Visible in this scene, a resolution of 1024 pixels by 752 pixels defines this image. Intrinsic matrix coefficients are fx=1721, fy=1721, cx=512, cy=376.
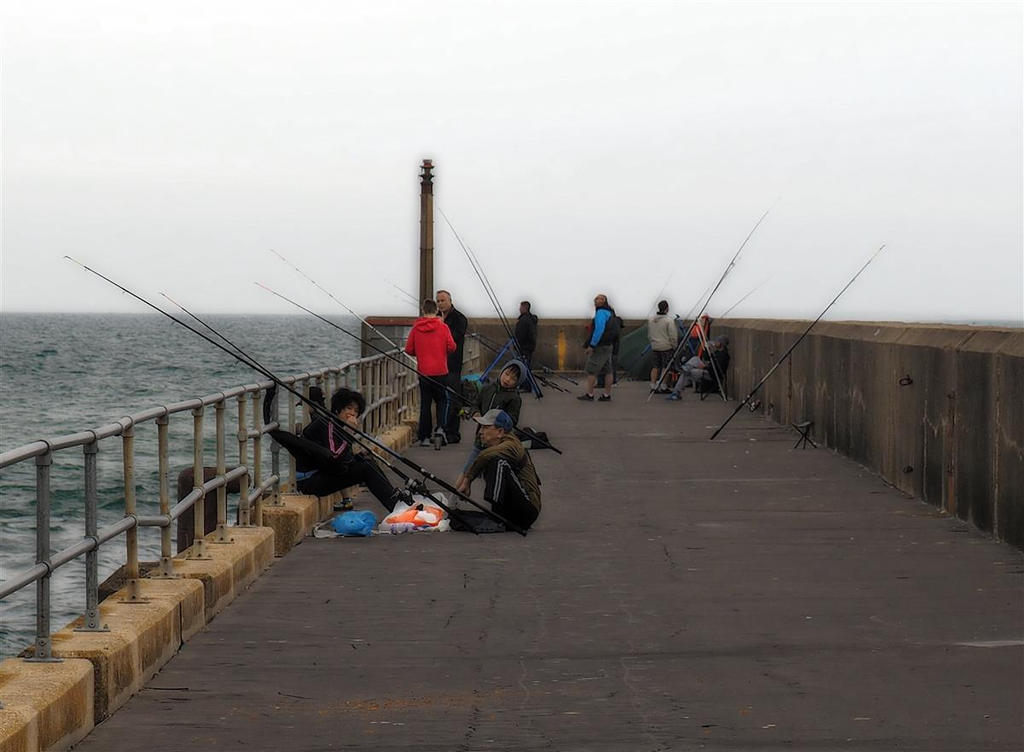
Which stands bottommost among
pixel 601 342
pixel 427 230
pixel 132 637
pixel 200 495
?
pixel 132 637

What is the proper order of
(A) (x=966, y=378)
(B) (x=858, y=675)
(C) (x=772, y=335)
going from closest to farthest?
(B) (x=858, y=675), (A) (x=966, y=378), (C) (x=772, y=335)

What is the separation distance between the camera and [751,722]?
21.2 feet

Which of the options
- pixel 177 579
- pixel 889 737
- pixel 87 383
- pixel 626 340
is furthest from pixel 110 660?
pixel 87 383

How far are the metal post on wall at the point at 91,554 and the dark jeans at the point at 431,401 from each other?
11586mm

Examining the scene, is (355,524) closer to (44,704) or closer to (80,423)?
(44,704)

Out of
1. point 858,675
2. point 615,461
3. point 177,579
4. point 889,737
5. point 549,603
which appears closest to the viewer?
point 889,737

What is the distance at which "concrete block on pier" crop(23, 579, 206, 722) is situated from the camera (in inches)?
255

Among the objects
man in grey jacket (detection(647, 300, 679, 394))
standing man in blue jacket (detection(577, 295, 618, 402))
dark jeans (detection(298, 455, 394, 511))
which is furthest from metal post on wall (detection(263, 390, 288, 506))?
man in grey jacket (detection(647, 300, 679, 394))

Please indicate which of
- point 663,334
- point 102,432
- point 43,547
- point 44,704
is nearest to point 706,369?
point 663,334

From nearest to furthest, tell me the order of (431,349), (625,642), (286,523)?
(625,642)
(286,523)
(431,349)

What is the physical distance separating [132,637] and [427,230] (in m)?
24.0

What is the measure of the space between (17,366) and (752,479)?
8723 centimetres

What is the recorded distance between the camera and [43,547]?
6.13 m

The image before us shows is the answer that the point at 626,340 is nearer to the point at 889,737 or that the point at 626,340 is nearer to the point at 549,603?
the point at 549,603
